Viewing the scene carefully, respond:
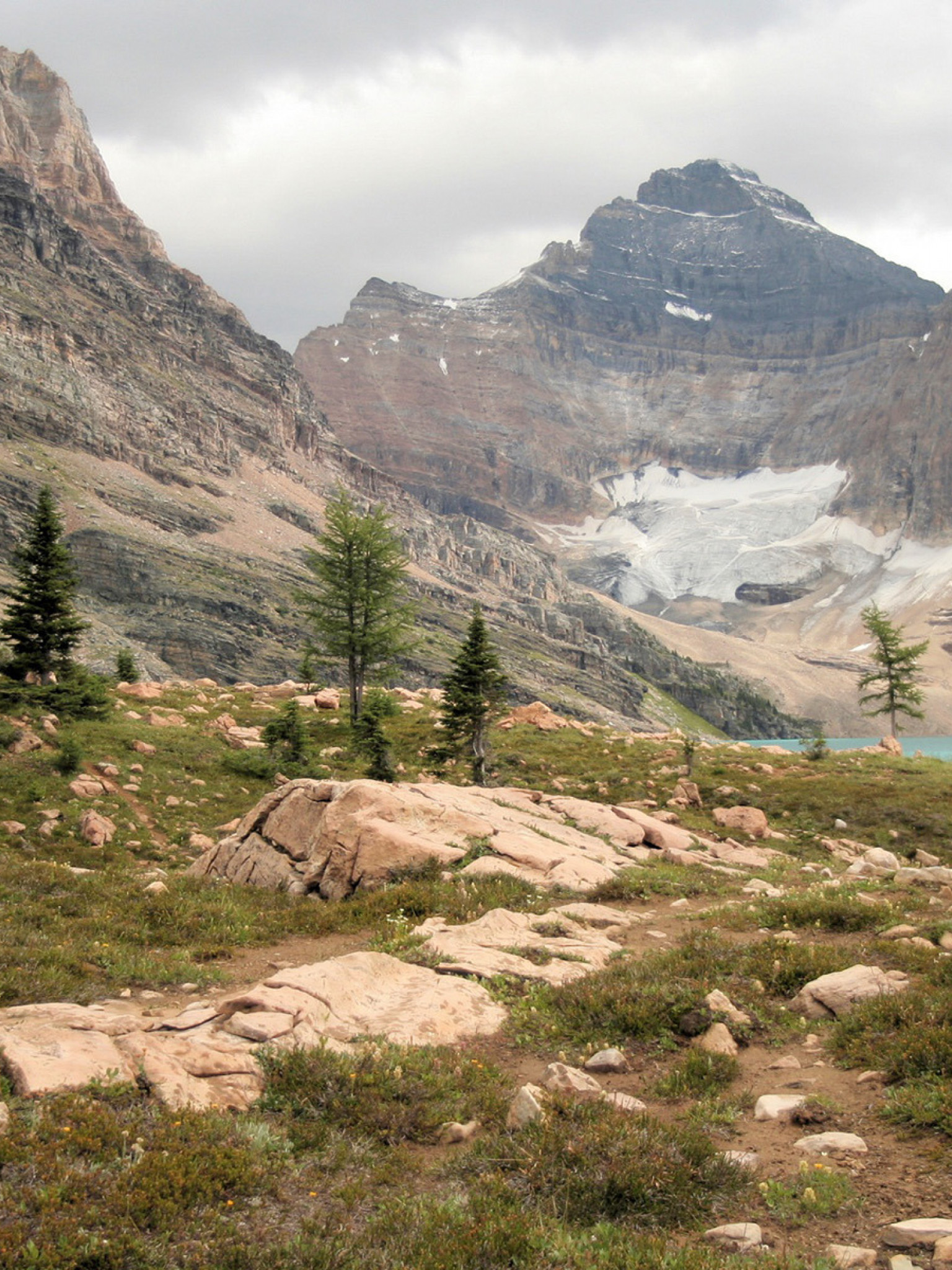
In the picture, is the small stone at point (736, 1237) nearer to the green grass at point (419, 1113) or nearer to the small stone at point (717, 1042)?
the green grass at point (419, 1113)

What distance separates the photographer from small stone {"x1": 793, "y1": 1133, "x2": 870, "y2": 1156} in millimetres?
6598

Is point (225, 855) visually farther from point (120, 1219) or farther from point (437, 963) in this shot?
point (120, 1219)

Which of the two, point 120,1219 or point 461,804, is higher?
point 120,1219

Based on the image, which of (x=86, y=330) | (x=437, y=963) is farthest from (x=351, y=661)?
(x=86, y=330)

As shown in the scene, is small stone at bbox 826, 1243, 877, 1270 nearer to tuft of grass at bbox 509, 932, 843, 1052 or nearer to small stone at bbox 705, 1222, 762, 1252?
small stone at bbox 705, 1222, 762, 1252

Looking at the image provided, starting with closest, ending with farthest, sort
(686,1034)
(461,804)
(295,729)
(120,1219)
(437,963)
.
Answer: (120,1219), (686,1034), (437,963), (461,804), (295,729)

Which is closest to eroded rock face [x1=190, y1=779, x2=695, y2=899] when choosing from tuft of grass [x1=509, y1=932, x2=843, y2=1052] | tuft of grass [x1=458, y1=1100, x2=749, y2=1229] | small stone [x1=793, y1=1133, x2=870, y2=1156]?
tuft of grass [x1=509, y1=932, x2=843, y2=1052]

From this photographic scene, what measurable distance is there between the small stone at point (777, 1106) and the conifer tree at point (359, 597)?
2989 centimetres

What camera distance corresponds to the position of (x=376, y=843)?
16125mm

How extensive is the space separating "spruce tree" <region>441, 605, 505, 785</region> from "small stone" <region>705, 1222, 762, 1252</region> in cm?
2163

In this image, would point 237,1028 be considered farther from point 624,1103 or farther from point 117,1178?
point 624,1103

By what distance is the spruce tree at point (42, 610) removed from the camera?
2744 cm

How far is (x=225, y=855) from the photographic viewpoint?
17.3 m

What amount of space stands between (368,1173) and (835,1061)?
5.19 meters
